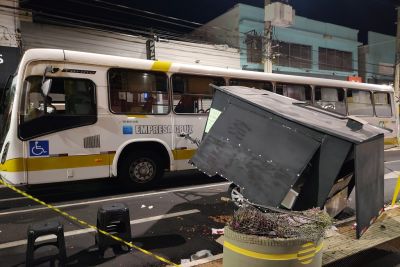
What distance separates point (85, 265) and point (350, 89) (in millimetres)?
12220

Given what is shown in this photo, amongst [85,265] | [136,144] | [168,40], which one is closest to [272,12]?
[168,40]

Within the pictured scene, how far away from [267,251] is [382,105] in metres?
14.5

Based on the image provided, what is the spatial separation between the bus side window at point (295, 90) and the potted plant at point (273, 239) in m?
7.98

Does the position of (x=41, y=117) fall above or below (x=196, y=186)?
above

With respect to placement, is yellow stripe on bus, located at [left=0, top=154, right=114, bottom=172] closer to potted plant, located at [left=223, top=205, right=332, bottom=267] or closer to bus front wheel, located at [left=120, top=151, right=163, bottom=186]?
bus front wheel, located at [left=120, top=151, right=163, bottom=186]

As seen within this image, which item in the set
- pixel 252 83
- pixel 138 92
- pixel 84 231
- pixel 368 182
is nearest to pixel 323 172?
pixel 368 182

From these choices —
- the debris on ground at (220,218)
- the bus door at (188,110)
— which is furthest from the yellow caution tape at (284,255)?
the bus door at (188,110)

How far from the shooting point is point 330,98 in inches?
514

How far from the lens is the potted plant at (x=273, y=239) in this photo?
10.6ft

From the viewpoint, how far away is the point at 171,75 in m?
9.21

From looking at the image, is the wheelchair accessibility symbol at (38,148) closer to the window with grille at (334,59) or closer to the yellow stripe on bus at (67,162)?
the yellow stripe on bus at (67,162)

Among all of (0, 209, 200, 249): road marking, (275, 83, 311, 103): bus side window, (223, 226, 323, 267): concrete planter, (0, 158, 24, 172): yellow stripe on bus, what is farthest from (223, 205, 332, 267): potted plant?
(275, 83, 311, 103): bus side window

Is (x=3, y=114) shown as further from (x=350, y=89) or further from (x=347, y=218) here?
(x=350, y=89)

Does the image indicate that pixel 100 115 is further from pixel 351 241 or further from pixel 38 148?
pixel 351 241
